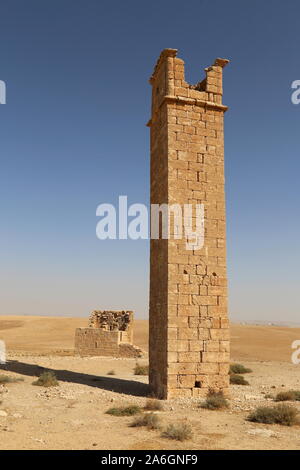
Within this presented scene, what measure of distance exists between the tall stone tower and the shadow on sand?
77cm

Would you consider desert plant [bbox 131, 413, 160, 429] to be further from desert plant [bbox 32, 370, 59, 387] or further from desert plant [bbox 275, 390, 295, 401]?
desert plant [bbox 32, 370, 59, 387]

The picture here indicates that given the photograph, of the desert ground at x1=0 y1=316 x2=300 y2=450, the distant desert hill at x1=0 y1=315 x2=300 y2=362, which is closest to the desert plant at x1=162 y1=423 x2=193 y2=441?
the desert ground at x1=0 y1=316 x2=300 y2=450

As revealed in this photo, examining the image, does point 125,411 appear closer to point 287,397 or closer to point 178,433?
point 178,433

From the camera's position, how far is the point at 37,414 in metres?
8.30

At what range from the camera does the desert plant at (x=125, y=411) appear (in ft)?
27.7

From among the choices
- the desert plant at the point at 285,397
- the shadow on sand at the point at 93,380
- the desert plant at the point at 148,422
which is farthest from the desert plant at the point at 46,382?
the desert plant at the point at 285,397

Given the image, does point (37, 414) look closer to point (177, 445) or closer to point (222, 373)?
point (177, 445)

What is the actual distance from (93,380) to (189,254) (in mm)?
5547

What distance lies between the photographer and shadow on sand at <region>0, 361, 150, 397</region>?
11.6 metres

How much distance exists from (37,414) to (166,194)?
6134 millimetres

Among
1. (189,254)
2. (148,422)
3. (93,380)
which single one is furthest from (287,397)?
(93,380)

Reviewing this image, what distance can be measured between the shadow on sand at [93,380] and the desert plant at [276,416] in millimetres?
3609
